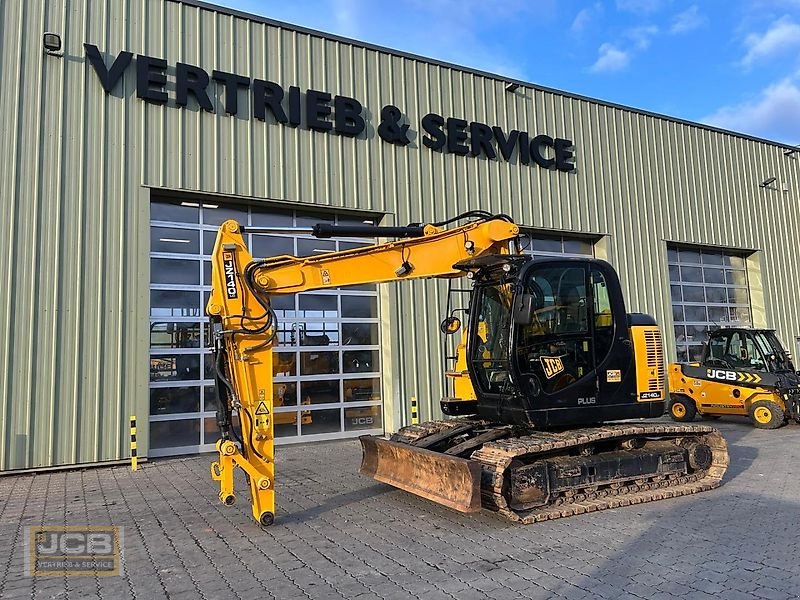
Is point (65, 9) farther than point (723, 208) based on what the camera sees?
No

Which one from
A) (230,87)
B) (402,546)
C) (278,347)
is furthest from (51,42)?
(402,546)

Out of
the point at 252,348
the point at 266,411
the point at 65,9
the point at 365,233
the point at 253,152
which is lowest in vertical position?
the point at 266,411

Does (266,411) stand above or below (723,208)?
below

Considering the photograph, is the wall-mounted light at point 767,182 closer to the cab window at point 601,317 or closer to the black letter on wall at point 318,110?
the black letter on wall at point 318,110

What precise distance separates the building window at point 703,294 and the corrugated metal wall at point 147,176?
199 centimetres

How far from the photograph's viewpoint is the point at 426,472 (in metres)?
6.64

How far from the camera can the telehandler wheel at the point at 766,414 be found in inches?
497

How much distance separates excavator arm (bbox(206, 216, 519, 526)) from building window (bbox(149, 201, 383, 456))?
4.58 m

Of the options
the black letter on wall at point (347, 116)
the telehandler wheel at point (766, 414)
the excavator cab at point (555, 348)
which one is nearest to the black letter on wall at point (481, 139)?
the black letter on wall at point (347, 116)

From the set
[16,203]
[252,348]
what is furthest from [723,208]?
[16,203]

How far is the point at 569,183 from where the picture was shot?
15930 millimetres

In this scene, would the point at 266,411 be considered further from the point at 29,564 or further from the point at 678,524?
the point at 678,524

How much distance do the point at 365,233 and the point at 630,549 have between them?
4095mm

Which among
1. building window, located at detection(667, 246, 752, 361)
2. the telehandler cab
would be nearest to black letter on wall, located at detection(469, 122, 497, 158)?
the telehandler cab
